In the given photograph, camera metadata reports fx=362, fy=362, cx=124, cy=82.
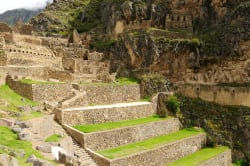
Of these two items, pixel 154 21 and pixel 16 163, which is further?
pixel 154 21

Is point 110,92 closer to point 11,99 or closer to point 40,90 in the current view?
point 40,90

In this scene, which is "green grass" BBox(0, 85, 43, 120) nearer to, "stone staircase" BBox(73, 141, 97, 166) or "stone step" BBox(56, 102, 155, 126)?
"stone step" BBox(56, 102, 155, 126)

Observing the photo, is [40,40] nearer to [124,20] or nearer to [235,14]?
[124,20]

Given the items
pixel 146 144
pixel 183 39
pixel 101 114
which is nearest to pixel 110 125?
pixel 101 114

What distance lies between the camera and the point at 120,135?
727 inches

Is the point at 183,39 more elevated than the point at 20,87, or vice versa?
the point at 183,39

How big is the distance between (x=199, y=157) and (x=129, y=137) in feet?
14.7

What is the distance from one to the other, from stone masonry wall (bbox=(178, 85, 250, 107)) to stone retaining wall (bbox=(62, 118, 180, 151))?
3.99 m

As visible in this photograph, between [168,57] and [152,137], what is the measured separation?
29.4 ft

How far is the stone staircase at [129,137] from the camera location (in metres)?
16.8

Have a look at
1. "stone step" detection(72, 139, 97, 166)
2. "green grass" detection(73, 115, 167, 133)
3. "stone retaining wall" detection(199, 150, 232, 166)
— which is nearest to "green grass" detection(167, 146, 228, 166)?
"stone retaining wall" detection(199, 150, 232, 166)

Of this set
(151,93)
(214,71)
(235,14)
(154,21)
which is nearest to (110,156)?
(151,93)

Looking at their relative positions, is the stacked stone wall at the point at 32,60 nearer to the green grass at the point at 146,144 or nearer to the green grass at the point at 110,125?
the green grass at the point at 110,125

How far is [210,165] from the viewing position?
2033 cm
